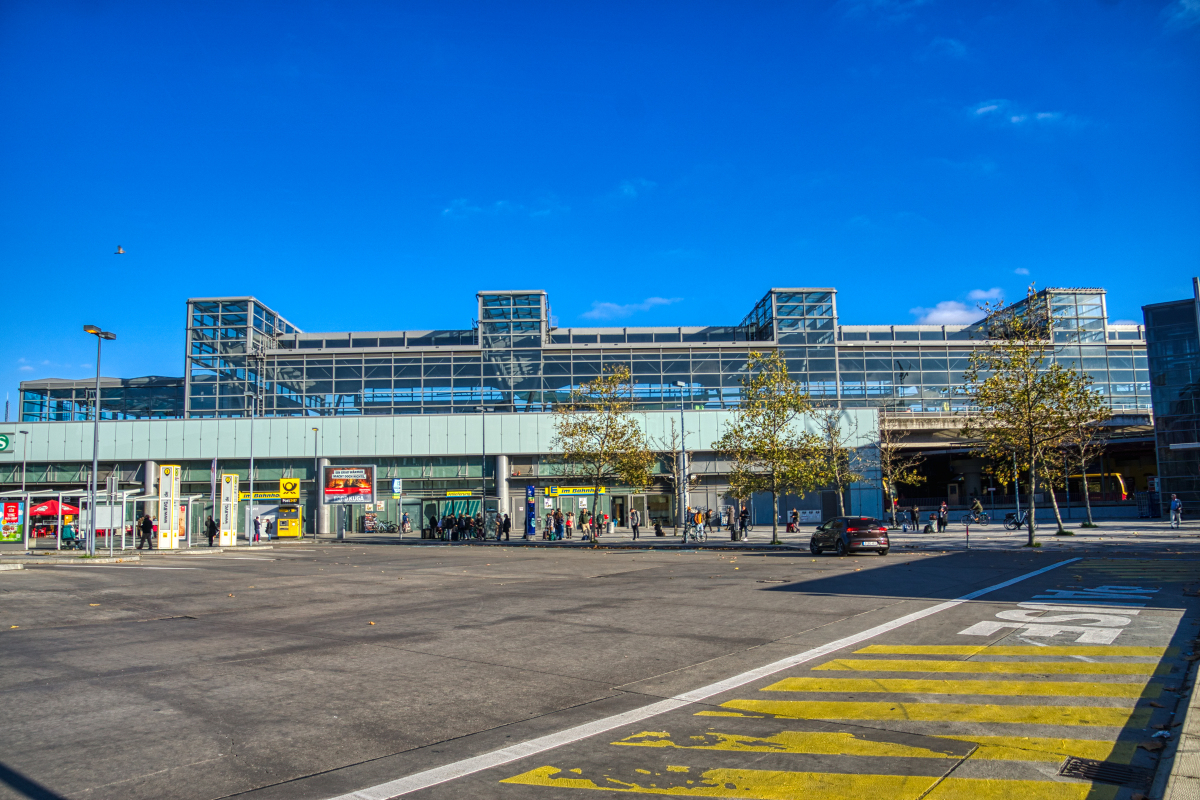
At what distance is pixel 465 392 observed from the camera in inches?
2464

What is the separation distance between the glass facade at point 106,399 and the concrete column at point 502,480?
32.7 meters

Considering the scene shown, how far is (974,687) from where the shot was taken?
7793 millimetres

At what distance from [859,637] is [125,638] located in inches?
→ 419

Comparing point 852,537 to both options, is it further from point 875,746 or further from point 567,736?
point 567,736

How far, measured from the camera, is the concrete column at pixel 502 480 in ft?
183

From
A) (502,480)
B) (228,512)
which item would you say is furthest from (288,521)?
(502,480)

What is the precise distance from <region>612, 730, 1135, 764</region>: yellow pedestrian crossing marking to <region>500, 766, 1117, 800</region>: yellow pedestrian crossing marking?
521 millimetres

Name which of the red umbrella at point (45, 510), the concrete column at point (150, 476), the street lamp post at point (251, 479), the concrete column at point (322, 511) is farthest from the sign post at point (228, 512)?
the concrete column at point (150, 476)

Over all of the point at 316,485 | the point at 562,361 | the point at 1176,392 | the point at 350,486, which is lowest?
the point at 350,486

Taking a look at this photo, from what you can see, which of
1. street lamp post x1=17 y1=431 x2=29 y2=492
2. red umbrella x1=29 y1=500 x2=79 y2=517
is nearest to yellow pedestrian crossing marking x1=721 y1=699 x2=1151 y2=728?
red umbrella x1=29 y1=500 x2=79 y2=517

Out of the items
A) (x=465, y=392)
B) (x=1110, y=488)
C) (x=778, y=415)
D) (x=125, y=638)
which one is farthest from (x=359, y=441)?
(x=1110, y=488)

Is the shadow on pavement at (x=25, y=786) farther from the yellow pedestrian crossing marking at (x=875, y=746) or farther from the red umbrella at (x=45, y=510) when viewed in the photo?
the red umbrella at (x=45, y=510)

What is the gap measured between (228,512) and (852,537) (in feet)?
113

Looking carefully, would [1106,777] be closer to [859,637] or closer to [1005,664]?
[1005,664]
